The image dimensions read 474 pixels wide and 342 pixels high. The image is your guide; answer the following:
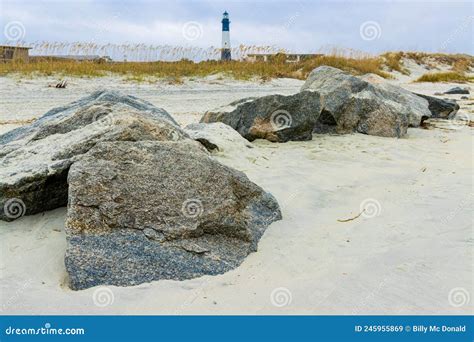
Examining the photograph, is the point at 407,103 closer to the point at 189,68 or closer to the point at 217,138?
the point at 217,138

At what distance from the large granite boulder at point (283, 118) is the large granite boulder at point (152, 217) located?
326 centimetres

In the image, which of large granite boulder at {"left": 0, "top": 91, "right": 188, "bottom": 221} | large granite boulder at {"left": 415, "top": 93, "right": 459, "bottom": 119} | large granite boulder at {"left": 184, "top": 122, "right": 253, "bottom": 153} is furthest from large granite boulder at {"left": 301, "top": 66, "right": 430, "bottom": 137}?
large granite boulder at {"left": 0, "top": 91, "right": 188, "bottom": 221}

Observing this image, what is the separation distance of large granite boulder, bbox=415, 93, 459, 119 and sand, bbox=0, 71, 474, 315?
4298 mm

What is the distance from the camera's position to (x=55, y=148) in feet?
11.9

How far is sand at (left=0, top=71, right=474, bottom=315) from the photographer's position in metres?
2.49

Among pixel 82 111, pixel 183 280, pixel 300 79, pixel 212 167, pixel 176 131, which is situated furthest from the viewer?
pixel 300 79

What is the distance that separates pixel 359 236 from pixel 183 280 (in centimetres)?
132

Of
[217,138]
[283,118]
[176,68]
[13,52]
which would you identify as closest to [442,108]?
[283,118]

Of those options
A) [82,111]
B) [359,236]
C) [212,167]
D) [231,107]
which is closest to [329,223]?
[359,236]

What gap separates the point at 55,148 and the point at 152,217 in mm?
1165

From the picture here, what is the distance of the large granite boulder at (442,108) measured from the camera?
9.38m

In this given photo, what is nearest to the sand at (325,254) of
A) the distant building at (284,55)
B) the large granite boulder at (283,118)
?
the large granite boulder at (283,118)

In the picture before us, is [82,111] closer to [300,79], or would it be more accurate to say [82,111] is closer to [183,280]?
[183,280]

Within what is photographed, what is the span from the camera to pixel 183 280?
2.72 m
